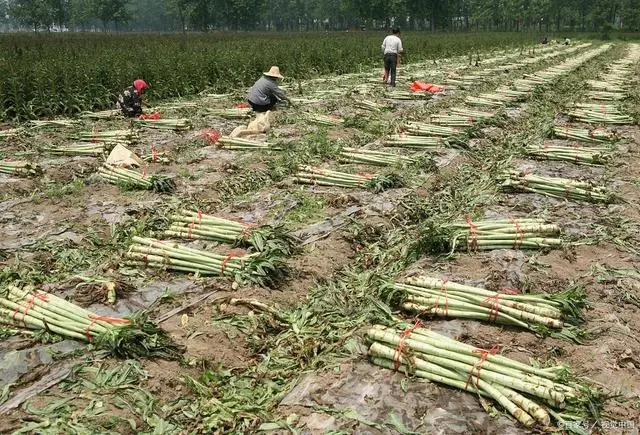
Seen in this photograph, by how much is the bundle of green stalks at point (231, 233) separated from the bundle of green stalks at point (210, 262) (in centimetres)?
18

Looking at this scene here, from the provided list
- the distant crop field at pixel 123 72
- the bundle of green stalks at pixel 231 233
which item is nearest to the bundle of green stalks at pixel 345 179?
the bundle of green stalks at pixel 231 233

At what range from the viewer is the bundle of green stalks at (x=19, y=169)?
8.48m

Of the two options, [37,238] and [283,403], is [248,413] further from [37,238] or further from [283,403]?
[37,238]

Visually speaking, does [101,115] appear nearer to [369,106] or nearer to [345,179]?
[369,106]

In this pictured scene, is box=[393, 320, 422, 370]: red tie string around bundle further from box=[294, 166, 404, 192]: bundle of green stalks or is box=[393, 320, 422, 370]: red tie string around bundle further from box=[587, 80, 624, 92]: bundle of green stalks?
box=[587, 80, 624, 92]: bundle of green stalks

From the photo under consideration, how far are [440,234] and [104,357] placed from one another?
3440 millimetres

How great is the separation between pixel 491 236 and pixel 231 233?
2.83 meters

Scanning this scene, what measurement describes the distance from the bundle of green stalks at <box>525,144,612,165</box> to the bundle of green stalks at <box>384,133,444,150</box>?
63.0 inches

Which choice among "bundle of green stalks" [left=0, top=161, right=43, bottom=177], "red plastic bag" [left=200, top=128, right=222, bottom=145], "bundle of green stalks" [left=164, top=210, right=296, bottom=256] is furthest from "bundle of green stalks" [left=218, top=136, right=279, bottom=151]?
"bundle of green stalks" [left=164, top=210, right=296, bottom=256]

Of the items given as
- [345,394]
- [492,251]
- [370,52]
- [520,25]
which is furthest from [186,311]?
[520,25]

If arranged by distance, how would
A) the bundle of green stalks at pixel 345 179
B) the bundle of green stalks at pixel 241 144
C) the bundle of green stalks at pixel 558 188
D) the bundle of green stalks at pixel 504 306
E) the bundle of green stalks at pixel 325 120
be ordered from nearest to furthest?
the bundle of green stalks at pixel 504 306, the bundle of green stalks at pixel 558 188, the bundle of green stalks at pixel 345 179, the bundle of green stalks at pixel 241 144, the bundle of green stalks at pixel 325 120

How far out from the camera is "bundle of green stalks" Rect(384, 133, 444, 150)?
10.0 meters

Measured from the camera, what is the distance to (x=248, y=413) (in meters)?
3.61

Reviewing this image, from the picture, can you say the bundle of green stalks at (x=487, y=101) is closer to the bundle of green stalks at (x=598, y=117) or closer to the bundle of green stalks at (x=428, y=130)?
the bundle of green stalks at (x=598, y=117)
